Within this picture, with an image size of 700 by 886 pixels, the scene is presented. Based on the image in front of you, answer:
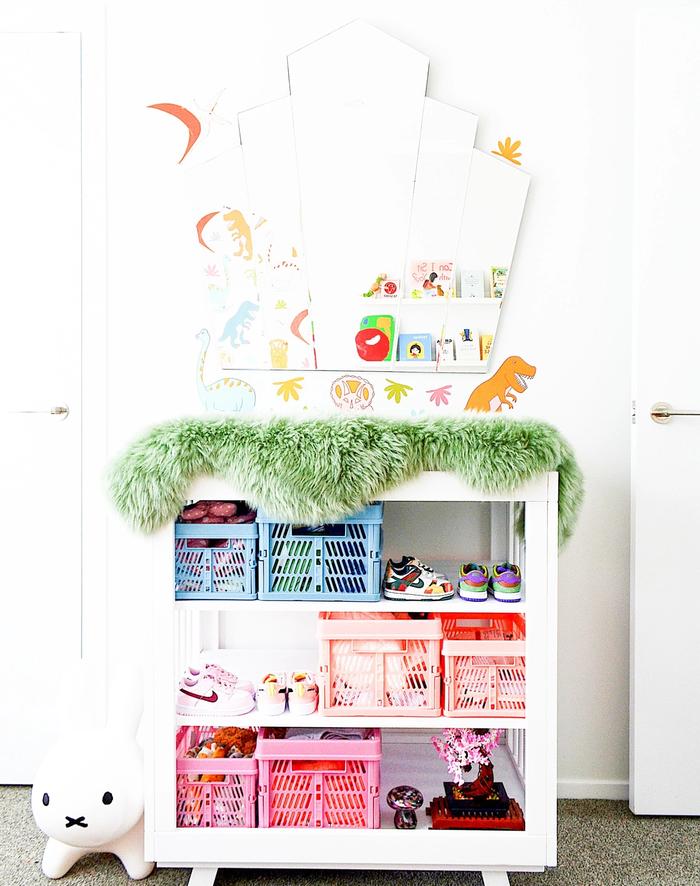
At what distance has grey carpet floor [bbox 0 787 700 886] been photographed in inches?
67.7

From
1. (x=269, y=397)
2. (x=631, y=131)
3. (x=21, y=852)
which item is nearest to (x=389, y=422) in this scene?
(x=269, y=397)

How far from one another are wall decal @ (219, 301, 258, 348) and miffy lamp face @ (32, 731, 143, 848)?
3.19ft

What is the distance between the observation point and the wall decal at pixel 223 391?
2.06 metres

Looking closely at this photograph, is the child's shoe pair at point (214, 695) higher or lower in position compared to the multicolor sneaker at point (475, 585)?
lower

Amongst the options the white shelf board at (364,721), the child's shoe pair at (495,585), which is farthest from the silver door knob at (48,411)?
the child's shoe pair at (495,585)

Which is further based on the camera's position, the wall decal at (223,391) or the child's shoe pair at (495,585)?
the wall decal at (223,391)

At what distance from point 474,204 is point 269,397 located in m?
0.70

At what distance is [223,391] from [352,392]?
13.0 inches

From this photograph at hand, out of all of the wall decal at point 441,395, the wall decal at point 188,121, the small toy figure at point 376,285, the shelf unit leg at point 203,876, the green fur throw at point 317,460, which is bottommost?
the shelf unit leg at point 203,876

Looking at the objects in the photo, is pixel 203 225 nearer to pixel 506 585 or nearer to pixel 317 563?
pixel 317 563

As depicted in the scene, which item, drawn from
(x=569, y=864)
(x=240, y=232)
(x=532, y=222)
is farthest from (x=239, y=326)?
(x=569, y=864)

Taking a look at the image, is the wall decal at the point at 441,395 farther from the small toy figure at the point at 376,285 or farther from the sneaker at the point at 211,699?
the sneaker at the point at 211,699

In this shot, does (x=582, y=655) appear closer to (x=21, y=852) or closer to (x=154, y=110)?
(x=21, y=852)

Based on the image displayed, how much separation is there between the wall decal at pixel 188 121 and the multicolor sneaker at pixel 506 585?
1285 millimetres
